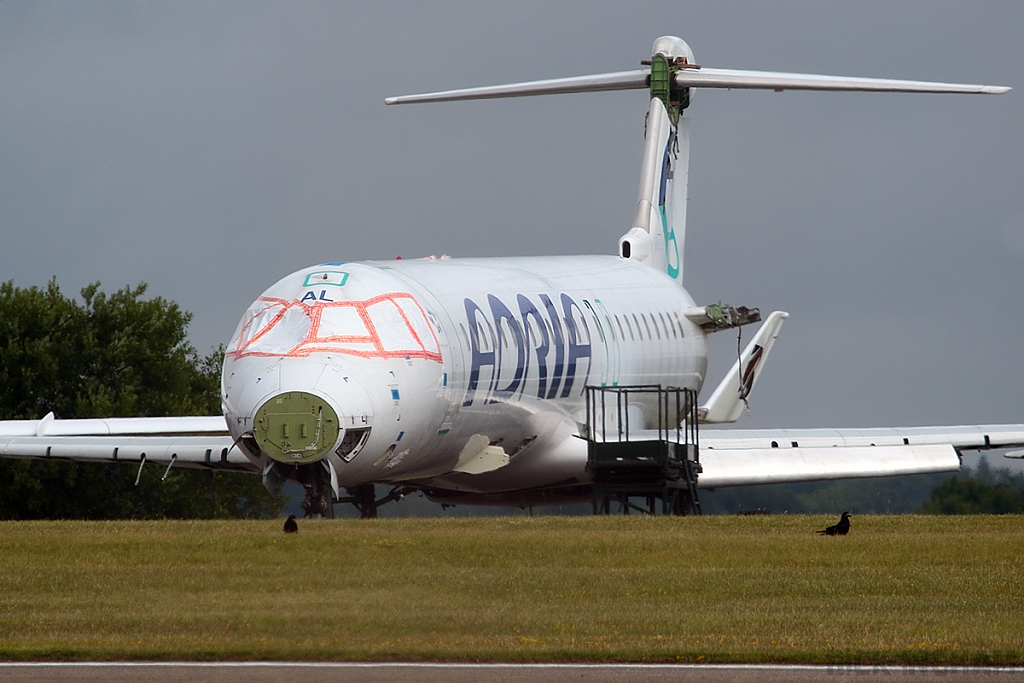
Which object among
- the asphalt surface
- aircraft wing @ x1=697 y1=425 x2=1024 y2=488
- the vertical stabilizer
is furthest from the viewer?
the vertical stabilizer

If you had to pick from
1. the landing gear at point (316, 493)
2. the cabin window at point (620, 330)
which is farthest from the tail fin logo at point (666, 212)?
the landing gear at point (316, 493)

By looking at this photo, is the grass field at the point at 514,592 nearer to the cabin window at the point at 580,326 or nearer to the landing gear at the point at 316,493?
the landing gear at the point at 316,493

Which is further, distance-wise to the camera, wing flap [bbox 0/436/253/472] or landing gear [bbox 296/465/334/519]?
wing flap [bbox 0/436/253/472]

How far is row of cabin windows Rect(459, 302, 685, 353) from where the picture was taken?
26484 millimetres

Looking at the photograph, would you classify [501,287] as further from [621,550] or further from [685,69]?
[685,69]

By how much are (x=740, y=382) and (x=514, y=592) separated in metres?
24.6

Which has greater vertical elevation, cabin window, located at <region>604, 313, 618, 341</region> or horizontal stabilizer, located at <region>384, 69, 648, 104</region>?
horizontal stabilizer, located at <region>384, 69, 648, 104</region>

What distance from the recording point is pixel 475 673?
41.3 ft

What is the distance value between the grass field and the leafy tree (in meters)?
27.7

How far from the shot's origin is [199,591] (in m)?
16.4

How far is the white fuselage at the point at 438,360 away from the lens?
22219 millimetres

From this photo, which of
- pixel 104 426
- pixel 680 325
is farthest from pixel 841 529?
pixel 680 325

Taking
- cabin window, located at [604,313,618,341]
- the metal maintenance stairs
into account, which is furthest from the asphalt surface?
cabin window, located at [604,313,618,341]

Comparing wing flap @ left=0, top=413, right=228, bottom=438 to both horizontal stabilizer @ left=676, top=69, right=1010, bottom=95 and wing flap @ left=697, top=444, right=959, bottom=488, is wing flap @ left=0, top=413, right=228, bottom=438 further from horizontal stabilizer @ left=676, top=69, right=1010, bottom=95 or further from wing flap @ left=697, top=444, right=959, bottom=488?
horizontal stabilizer @ left=676, top=69, right=1010, bottom=95
